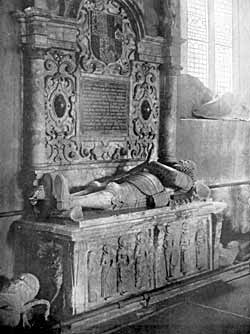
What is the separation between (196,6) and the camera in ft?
25.4

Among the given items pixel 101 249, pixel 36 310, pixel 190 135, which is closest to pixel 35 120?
pixel 101 249

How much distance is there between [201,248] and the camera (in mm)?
5984

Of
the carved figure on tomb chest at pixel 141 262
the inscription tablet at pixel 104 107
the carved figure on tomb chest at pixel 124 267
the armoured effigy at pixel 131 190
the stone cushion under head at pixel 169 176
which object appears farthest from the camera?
the stone cushion under head at pixel 169 176

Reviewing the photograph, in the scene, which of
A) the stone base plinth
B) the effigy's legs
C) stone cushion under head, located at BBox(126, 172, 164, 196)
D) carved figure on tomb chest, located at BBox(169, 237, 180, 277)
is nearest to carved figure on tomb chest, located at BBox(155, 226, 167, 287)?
the stone base plinth

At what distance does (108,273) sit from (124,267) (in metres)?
0.20

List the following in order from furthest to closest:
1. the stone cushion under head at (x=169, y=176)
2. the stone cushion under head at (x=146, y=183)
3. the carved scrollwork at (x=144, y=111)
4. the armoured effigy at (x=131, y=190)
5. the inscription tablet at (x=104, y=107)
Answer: the carved scrollwork at (x=144, y=111) < the stone cushion under head at (x=169, y=176) < the inscription tablet at (x=104, y=107) < the stone cushion under head at (x=146, y=183) < the armoured effigy at (x=131, y=190)

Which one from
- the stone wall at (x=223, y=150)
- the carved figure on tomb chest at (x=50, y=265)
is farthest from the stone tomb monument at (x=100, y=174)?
the stone wall at (x=223, y=150)

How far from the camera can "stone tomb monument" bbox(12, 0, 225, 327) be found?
→ 471cm

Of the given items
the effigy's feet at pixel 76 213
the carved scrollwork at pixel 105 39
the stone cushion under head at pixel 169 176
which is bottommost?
the effigy's feet at pixel 76 213

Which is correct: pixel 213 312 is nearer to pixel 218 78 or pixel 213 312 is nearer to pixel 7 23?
pixel 7 23

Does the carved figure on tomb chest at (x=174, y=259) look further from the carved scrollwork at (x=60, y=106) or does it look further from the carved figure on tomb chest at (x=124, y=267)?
the carved scrollwork at (x=60, y=106)

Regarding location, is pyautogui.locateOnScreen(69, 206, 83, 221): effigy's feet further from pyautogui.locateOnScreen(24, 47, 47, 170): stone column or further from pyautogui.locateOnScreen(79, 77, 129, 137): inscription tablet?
pyautogui.locateOnScreen(79, 77, 129, 137): inscription tablet

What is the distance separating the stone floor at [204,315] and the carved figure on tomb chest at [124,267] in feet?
1.06

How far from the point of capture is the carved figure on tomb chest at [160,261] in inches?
211
